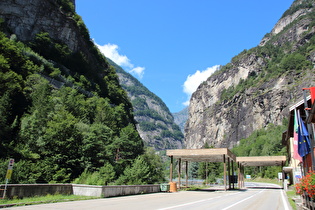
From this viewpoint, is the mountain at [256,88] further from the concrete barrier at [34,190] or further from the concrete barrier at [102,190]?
the concrete barrier at [34,190]

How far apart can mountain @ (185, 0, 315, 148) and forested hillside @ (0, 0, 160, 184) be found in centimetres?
7728

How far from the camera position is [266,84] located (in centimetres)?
12988

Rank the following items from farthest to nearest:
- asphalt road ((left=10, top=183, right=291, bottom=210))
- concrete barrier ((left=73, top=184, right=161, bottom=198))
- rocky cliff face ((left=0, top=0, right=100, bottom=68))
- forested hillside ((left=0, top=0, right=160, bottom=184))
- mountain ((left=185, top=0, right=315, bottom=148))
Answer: mountain ((left=185, top=0, right=315, bottom=148)) < rocky cliff face ((left=0, top=0, right=100, bottom=68)) < forested hillside ((left=0, top=0, right=160, bottom=184)) < concrete barrier ((left=73, top=184, right=161, bottom=198)) < asphalt road ((left=10, top=183, right=291, bottom=210))

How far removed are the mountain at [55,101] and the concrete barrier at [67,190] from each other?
279 inches

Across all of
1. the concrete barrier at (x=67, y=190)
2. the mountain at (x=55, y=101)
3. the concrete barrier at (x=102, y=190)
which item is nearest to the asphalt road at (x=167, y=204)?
the concrete barrier at (x=102, y=190)

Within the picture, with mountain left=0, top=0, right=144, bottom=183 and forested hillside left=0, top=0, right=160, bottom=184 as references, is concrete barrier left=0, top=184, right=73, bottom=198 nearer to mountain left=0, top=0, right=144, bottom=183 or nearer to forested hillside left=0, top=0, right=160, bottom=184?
forested hillside left=0, top=0, right=160, bottom=184

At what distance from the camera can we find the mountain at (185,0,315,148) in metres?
118

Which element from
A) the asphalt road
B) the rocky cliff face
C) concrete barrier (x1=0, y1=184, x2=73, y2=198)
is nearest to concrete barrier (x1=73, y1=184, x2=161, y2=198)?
concrete barrier (x1=0, y1=184, x2=73, y2=198)

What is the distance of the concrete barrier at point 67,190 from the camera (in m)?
13.4

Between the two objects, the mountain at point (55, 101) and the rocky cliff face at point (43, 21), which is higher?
the rocky cliff face at point (43, 21)

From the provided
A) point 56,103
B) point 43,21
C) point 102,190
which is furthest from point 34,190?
point 43,21

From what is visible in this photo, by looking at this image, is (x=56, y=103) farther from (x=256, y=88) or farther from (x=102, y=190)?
(x=256, y=88)

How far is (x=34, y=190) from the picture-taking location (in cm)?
1451

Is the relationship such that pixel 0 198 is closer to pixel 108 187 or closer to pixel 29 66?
pixel 108 187
